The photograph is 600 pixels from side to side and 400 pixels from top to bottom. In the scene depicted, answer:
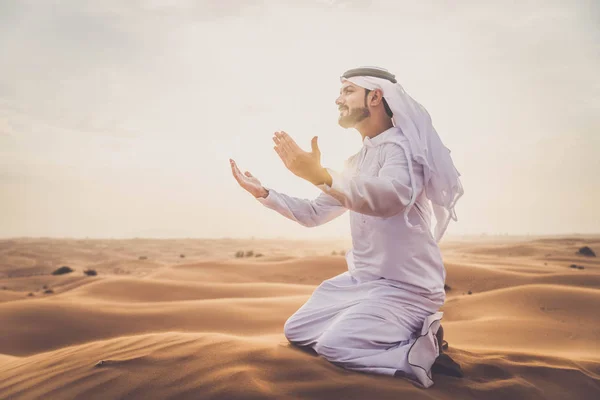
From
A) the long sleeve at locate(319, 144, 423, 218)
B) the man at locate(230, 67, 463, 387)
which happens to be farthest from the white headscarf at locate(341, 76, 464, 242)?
the long sleeve at locate(319, 144, 423, 218)

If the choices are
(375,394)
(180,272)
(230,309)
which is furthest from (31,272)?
(375,394)

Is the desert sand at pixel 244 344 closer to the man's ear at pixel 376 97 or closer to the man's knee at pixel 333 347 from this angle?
the man's knee at pixel 333 347

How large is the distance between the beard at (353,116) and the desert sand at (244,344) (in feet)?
6.09

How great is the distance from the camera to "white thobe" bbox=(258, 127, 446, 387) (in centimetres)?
292

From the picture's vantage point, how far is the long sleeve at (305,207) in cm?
367

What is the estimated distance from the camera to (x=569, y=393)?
327 centimetres

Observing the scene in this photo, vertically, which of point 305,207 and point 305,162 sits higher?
point 305,162

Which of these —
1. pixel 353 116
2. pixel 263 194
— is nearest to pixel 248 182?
pixel 263 194

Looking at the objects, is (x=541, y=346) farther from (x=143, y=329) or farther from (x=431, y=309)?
(x=143, y=329)

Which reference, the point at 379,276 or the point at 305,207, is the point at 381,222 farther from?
the point at 305,207

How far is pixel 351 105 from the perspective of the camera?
3.63 m

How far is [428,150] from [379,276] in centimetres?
103

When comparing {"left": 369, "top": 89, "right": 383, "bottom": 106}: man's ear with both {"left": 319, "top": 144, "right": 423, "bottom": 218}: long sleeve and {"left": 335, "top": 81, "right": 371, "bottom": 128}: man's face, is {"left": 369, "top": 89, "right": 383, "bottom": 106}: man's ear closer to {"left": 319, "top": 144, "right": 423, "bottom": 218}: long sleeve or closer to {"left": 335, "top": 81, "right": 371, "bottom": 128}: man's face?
{"left": 335, "top": 81, "right": 371, "bottom": 128}: man's face

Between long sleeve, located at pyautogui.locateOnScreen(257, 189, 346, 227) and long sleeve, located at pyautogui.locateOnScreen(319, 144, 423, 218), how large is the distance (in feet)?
2.45
